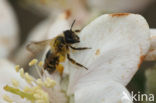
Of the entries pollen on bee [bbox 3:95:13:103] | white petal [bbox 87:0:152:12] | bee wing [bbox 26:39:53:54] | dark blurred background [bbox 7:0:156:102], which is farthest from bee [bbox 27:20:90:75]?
dark blurred background [bbox 7:0:156:102]

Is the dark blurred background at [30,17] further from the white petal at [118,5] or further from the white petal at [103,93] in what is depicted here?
the white petal at [103,93]

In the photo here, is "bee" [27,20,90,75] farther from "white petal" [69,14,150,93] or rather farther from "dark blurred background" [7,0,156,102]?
"dark blurred background" [7,0,156,102]

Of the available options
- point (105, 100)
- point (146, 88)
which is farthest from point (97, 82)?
point (146, 88)

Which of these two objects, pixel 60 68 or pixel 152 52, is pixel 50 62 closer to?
pixel 60 68

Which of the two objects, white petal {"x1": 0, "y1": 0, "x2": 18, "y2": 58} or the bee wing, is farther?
white petal {"x1": 0, "y1": 0, "x2": 18, "y2": 58}

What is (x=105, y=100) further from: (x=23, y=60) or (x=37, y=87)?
(x=23, y=60)

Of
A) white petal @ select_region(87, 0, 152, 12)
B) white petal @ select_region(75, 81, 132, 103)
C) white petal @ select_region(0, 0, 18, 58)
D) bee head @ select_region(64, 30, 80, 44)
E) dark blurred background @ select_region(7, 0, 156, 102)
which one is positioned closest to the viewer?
white petal @ select_region(75, 81, 132, 103)

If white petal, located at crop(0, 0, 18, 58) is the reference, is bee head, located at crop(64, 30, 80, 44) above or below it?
above
